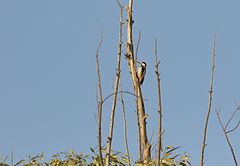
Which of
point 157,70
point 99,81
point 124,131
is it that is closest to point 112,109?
point 99,81

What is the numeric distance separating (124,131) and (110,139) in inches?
70.3

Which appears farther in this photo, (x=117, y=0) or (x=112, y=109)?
(x=117, y=0)

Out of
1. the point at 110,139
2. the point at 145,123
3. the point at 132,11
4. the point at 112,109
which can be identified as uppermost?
the point at 132,11

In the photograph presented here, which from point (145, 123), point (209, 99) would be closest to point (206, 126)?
point (209, 99)

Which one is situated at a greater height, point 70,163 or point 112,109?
point 70,163

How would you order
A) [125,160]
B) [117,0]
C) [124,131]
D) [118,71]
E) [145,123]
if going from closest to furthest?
[118,71] → [124,131] → [125,160] → [117,0] → [145,123]

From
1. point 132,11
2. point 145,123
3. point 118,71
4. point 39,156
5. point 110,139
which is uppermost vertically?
point 132,11

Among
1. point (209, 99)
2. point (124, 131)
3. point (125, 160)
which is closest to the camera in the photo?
point (209, 99)

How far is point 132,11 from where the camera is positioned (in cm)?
832

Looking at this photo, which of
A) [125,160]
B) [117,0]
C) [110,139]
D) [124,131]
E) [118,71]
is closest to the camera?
[110,139]

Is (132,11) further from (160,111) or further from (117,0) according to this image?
(160,111)

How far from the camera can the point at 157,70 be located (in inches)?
170

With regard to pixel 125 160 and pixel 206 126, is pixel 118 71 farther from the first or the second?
pixel 125 160

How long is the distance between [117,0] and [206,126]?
2962 millimetres
